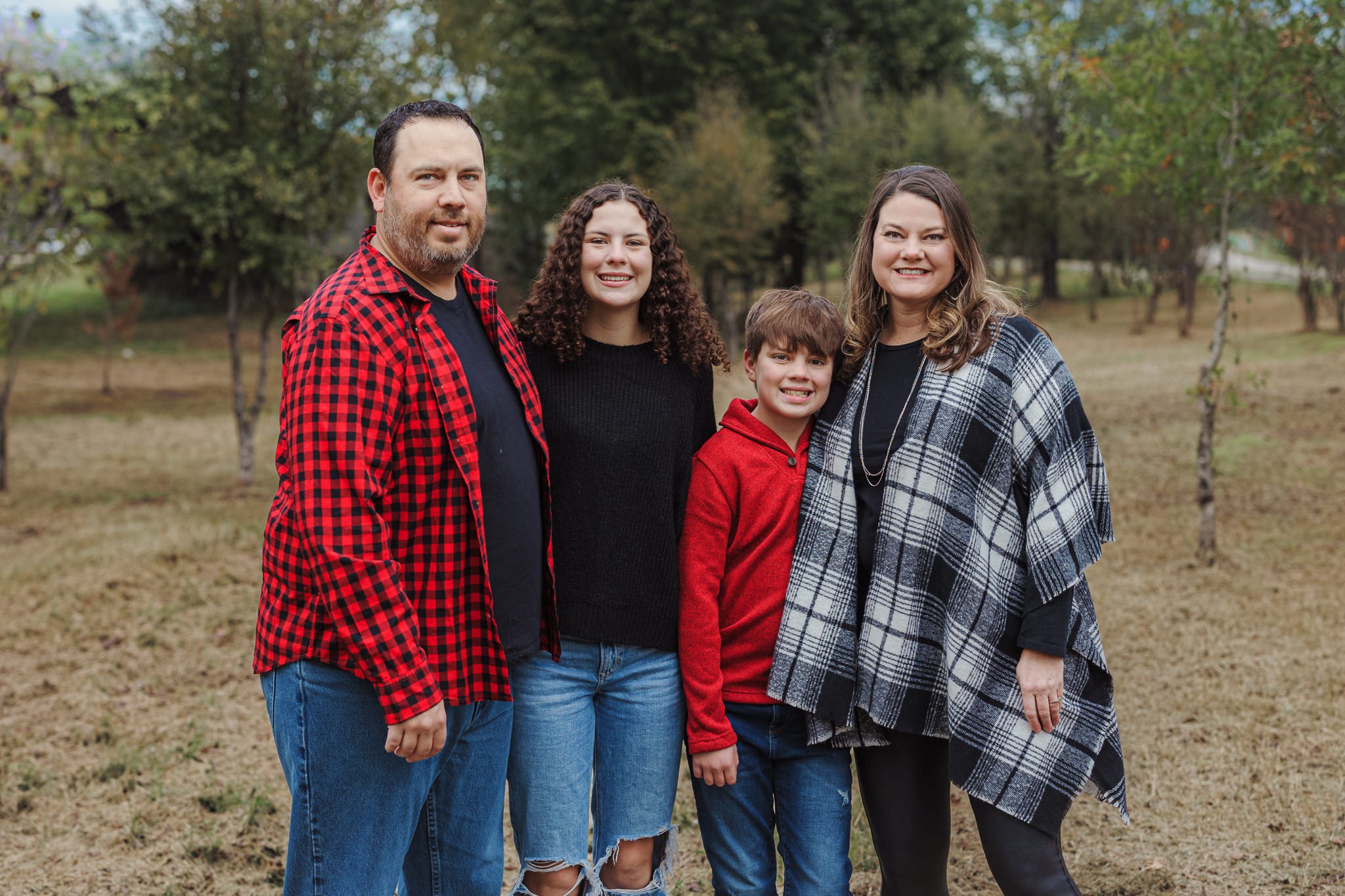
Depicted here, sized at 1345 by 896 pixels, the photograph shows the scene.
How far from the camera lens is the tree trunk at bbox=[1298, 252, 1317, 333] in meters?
17.4

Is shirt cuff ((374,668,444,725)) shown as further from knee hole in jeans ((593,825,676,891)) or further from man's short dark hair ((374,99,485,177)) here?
man's short dark hair ((374,99,485,177))

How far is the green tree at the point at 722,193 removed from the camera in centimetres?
2009

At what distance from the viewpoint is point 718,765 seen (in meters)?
2.36

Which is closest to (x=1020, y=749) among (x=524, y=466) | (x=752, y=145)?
(x=524, y=466)

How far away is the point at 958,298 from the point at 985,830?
1187 millimetres

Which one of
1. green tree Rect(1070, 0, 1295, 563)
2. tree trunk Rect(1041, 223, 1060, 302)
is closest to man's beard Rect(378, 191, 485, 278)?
green tree Rect(1070, 0, 1295, 563)

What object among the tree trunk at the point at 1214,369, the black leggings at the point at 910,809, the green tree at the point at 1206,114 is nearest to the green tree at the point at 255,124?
the green tree at the point at 1206,114

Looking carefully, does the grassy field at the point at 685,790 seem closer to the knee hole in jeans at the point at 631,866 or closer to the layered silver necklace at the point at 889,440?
the knee hole in jeans at the point at 631,866

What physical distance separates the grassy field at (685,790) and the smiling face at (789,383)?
1.73 metres

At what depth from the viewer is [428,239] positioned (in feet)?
7.13

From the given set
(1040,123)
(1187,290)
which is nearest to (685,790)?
(1187,290)

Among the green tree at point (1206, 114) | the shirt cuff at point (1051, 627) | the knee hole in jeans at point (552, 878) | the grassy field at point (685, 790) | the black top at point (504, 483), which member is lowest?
the grassy field at point (685, 790)

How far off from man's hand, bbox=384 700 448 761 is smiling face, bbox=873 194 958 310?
4.43 feet

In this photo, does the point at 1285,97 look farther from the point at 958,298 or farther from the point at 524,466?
the point at 524,466
